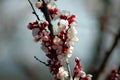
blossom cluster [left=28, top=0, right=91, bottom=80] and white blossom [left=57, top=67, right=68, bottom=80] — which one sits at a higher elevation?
Result: blossom cluster [left=28, top=0, right=91, bottom=80]

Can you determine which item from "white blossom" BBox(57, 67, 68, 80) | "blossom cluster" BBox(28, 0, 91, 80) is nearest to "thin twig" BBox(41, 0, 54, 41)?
"blossom cluster" BBox(28, 0, 91, 80)

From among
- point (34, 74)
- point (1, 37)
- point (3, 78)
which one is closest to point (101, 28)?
point (34, 74)

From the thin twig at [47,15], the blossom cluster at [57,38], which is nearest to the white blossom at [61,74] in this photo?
the blossom cluster at [57,38]

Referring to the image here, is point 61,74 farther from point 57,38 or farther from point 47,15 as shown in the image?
point 47,15

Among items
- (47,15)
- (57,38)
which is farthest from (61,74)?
(47,15)

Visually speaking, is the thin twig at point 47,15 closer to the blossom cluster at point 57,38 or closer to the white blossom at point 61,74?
the blossom cluster at point 57,38

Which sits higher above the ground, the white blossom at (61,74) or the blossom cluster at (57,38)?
the blossom cluster at (57,38)

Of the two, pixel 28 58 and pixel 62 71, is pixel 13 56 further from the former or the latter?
pixel 62 71

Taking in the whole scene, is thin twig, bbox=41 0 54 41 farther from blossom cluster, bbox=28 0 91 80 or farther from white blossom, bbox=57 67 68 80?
white blossom, bbox=57 67 68 80
